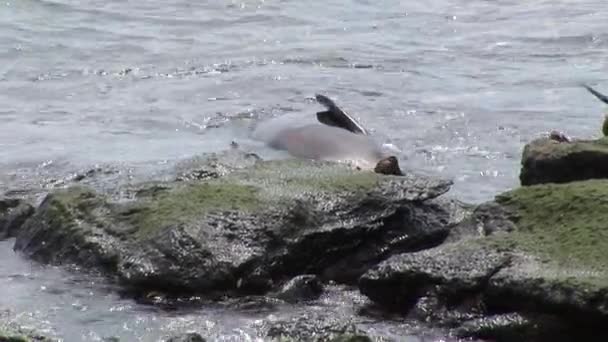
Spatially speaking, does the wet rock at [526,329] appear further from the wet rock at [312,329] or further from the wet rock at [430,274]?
the wet rock at [312,329]

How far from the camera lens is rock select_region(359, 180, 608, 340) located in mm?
5215

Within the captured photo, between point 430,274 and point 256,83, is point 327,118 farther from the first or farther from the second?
point 430,274

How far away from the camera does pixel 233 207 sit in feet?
20.7

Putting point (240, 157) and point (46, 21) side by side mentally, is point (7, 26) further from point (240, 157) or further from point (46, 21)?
point (240, 157)

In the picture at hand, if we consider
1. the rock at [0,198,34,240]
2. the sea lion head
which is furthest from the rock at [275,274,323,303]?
the rock at [0,198,34,240]

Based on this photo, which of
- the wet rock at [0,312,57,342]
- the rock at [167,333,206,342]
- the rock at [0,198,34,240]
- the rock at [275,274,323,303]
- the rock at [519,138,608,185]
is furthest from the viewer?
the rock at [0,198,34,240]

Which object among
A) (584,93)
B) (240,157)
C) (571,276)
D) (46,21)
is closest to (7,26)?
(46,21)

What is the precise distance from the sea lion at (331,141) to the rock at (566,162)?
Answer: 4.06ft

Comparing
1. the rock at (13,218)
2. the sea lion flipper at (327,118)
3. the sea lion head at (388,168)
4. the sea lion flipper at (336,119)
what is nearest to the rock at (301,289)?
the sea lion head at (388,168)

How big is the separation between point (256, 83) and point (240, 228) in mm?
5877

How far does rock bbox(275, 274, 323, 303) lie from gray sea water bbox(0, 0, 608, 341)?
0.30m

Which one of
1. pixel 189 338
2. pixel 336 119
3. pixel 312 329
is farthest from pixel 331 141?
pixel 189 338

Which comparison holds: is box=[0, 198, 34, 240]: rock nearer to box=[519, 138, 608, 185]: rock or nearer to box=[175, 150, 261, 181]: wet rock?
box=[175, 150, 261, 181]: wet rock

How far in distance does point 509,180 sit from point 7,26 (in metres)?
8.89
